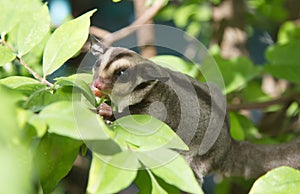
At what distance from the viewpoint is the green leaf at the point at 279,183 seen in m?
0.57

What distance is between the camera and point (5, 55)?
24.1 inches

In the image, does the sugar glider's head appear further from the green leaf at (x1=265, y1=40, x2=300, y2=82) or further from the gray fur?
the green leaf at (x1=265, y1=40, x2=300, y2=82)

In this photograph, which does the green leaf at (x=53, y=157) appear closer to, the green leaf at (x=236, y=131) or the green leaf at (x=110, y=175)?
the green leaf at (x=110, y=175)

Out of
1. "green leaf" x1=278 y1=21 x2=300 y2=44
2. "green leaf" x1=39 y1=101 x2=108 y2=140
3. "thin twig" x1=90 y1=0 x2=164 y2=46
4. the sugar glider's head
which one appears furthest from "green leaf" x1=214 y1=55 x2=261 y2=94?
"green leaf" x1=39 y1=101 x2=108 y2=140

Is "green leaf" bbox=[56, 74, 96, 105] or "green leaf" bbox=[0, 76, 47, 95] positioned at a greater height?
"green leaf" bbox=[0, 76, 47, 95]

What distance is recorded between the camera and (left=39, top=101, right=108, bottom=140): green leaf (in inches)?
17.5

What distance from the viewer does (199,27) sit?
191cm

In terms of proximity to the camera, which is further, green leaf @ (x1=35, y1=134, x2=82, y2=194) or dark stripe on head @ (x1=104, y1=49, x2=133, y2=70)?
dark stripe on head @ (x1=104, y1=49, x2=133, y2=70)

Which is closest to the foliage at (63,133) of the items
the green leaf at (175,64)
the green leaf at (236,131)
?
the green leaf at (175,64)

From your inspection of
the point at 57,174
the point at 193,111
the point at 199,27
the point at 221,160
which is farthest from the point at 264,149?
the point at 199,27

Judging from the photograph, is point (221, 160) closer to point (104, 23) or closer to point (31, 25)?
point (31, 25)

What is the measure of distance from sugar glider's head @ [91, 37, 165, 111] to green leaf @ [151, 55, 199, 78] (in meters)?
0.24

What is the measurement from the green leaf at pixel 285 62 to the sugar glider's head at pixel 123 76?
515 mm

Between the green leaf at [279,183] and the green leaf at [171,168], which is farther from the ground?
the green leaf at [171,168]
